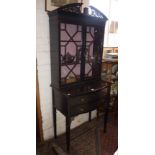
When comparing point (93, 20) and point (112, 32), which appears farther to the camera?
point (112, 32)

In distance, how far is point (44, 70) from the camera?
1935mm

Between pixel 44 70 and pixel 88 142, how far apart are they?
1.13 meters

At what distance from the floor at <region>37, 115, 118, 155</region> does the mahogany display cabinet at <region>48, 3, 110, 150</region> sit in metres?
0.17

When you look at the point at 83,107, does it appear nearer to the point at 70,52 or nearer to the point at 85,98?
the point at 85,98

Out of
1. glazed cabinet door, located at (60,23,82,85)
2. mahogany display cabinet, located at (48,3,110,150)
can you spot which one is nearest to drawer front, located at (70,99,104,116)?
mahogany display cabinet, located at (48,3,110,150)

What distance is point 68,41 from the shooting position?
6.05 ft

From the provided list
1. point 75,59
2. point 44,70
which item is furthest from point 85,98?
point 44,70

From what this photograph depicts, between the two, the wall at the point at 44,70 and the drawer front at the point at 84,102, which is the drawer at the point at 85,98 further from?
the wall at the point at 44,70

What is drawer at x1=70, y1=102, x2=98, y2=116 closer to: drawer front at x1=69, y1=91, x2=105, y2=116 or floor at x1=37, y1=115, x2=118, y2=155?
drawer front at x1=69, y1=91, x2=105, y2=116

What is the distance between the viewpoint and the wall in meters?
1.77
